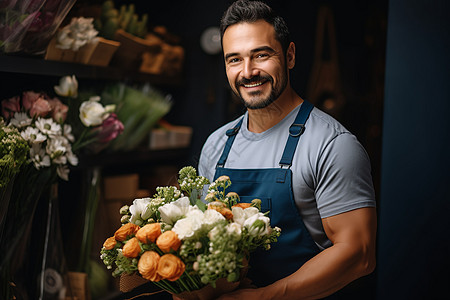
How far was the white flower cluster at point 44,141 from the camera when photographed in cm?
165

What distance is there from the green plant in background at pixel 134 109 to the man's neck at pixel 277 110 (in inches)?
43.1

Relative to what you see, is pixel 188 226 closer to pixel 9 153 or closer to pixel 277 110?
pixel 277 110

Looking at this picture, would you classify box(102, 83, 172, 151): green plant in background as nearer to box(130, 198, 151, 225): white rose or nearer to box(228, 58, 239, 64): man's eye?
box(228, 58, 239, 64): man's eye

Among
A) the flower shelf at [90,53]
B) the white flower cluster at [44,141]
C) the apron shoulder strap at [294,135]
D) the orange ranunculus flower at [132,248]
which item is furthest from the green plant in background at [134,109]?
the orange ranunculus flower at [132,248]

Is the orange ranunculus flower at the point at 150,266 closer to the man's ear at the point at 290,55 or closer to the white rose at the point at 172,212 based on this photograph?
the white rose at the point at 172,212

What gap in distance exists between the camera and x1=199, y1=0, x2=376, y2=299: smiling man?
3.86ft

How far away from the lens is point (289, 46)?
4.44ft

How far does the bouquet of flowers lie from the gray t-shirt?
193mm

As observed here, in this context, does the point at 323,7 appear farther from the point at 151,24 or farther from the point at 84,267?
the point at 84,267

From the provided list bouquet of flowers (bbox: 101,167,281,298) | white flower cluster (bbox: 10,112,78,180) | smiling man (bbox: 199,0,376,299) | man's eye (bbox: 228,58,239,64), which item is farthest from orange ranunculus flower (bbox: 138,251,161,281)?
white flower cluster (bbox: 10,112,78,180)

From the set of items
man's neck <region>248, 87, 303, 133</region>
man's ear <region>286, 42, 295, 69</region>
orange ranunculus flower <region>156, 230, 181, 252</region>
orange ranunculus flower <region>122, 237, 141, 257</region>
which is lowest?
orange ranunculus flower <region>122, 237, 141, 257</region>

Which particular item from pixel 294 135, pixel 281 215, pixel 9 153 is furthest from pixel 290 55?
pixel 9 153

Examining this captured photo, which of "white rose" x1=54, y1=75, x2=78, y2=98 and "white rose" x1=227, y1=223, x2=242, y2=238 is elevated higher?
"white rose" x1=54, y1=75, x2=78, y2=98

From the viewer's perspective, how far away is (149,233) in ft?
3.29
